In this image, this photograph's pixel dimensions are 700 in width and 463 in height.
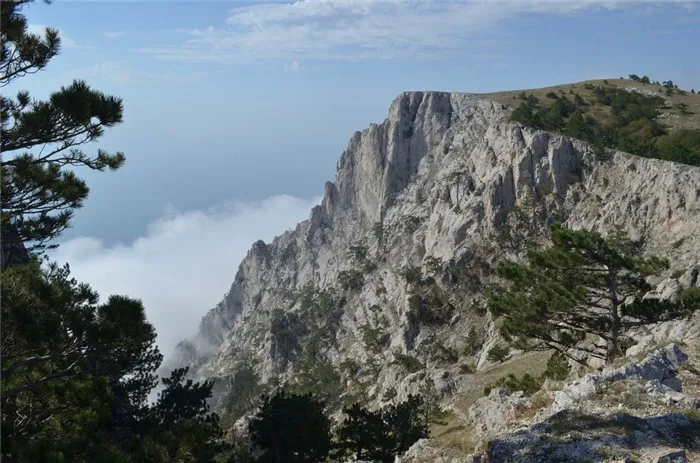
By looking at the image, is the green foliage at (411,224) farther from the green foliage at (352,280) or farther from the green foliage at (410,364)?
the green foliage at (410,364)

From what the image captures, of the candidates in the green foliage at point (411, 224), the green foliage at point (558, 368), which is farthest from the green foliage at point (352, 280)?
the green foliage at point (558, 368)

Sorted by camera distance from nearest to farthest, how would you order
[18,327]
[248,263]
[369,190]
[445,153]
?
[18,327]
[445,153]
[369,190]
[248,263]

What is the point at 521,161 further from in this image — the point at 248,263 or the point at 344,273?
the point at 248,263

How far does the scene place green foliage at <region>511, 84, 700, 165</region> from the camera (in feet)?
210

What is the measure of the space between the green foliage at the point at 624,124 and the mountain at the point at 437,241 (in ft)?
10.9

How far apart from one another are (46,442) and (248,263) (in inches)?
6683

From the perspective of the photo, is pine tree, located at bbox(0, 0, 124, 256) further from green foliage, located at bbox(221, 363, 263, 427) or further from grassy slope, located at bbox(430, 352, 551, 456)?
green foliage, located at bbox(221, 363, 263, 427)

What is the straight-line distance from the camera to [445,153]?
116125 mm

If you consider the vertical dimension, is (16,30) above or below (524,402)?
above

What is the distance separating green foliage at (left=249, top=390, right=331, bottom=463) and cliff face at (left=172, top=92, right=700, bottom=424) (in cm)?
2271

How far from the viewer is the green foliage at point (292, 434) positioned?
2241 cm

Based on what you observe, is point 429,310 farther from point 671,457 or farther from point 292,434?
point 671,457

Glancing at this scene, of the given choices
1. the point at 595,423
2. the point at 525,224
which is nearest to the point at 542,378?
the point at 595,423

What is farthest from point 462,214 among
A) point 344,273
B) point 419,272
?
point 344,273
